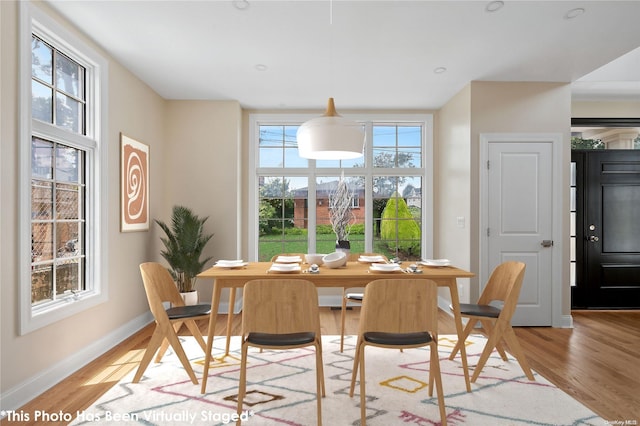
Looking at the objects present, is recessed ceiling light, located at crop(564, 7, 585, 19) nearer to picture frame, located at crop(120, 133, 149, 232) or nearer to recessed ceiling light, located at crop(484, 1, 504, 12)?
recessed ceiling light, located at crop(484, 1, 504, 12)

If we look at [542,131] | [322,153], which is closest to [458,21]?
[322,153]

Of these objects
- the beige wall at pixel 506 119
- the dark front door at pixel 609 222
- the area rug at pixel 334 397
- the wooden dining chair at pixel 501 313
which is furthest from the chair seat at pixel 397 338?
the dark front door at pixel 609 222

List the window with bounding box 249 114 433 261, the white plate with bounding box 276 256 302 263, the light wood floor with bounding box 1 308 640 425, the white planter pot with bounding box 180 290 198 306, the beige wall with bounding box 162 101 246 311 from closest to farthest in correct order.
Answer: the light wood floor with bounding box 1 308 640 425 < the white plate with bounding box 276 256 302 263 < the white planter pot with bounding box 180 290 198 306 < the beige wall with bounding box 162 101 246 311 < the window with bounding box 249 114 433 261

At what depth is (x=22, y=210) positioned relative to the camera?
237 cm

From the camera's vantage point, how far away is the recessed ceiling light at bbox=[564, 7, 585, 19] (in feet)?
8.89

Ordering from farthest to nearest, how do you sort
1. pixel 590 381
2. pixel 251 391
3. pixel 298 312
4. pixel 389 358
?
pixel 389 358 < pixel 590 381 < pixel 251 391 < pixel 298 312

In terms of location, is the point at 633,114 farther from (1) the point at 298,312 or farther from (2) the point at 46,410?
(2) the point at 46,410

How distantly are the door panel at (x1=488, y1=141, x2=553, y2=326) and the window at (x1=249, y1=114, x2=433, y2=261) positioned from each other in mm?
1180

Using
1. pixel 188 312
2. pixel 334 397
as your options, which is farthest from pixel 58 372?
pixel 334 397

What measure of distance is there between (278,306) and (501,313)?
5.53ft

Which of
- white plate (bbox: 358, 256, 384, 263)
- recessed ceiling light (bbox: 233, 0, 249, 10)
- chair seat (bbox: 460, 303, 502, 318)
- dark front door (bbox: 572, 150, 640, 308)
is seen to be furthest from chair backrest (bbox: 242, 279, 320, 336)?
dark front door (bbox: 572, 150, 640, 308)

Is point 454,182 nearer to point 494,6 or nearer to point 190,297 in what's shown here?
point 494,6

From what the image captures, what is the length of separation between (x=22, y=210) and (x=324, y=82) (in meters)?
3.02

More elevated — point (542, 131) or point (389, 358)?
point (542, 131)
